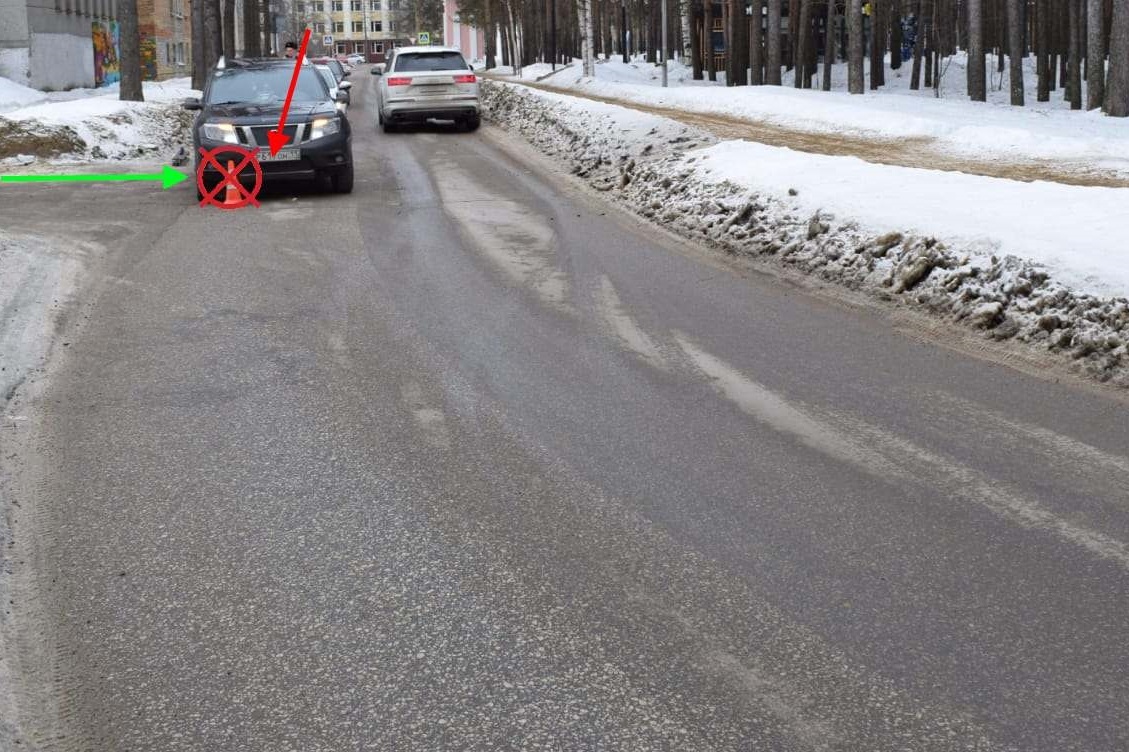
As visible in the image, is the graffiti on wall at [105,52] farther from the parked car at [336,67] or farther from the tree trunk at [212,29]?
the tree trunk at [212,29]

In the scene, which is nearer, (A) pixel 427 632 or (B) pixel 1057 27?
(A) pixel 427 632

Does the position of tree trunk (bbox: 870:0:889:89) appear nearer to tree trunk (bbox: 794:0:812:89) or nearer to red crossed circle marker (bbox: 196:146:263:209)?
tree trunk (bbox: 794:0:812:89)

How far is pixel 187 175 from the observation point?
18828mm

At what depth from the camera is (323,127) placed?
16.0m

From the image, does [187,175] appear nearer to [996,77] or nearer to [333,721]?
[333,721]

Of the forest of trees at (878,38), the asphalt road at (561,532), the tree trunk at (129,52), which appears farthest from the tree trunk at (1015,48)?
the asphalt road at (561,532)

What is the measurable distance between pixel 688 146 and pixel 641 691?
14.3 m

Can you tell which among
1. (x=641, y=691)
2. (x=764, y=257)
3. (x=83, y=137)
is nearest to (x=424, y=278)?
(x=764, y=257)

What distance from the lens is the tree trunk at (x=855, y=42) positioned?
3216 cm

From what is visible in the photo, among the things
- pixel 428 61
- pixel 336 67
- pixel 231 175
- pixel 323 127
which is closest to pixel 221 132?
pixel 231 175

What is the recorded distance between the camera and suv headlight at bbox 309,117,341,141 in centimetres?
1592

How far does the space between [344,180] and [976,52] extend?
2258 centimetres

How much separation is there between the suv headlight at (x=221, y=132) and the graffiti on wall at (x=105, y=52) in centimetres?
3903

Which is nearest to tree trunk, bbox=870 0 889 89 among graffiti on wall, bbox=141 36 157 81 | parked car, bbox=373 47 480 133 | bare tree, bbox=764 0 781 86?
bare tree, bbox=764 0 781 86
